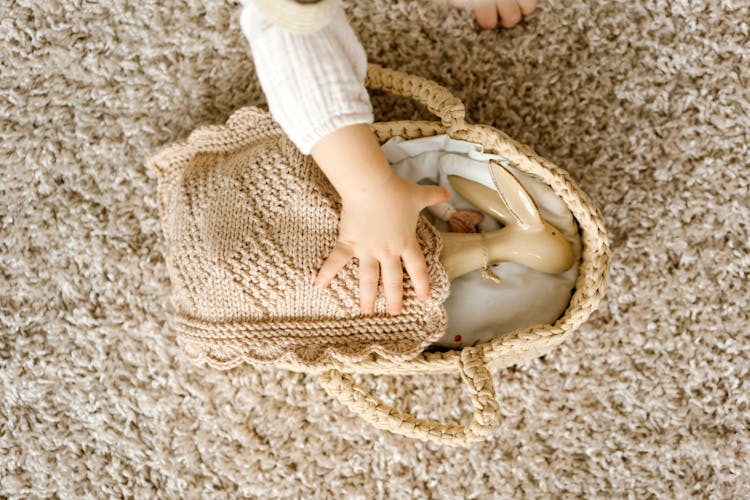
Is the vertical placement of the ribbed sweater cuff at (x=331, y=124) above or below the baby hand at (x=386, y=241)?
above

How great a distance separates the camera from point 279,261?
775 mm

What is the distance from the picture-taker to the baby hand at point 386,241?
0.71 meters

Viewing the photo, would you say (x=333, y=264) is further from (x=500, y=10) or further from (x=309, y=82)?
(x=500, y=10)

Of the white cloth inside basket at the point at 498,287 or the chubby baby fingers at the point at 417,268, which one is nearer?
the chubby baby fingers at the point at 417,268

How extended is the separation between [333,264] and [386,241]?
0.22 ft

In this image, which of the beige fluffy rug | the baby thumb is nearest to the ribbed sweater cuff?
the baby thumb

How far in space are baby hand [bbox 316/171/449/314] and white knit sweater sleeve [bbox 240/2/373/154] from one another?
0.10 meters

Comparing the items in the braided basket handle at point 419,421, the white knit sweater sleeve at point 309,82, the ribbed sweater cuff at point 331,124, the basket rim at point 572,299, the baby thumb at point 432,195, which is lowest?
the braided basket handle at point 419,421

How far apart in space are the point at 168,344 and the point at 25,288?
0.76ft

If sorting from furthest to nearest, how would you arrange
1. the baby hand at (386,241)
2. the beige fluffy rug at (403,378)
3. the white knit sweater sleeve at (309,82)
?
the beige fluffy rug at (403,378) → the baby hand at (386,241) → the white knit sweater sleeve at (309,82)

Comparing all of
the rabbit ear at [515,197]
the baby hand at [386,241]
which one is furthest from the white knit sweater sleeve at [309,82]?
the rabbit ear at [515,197]

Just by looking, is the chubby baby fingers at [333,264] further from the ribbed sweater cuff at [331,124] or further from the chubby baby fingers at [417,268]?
the ribbed sweater cuff at [331,124]

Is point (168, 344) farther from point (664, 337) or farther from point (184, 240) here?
point (664, 337)

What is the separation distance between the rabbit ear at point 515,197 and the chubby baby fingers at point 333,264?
0.20m
